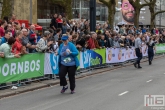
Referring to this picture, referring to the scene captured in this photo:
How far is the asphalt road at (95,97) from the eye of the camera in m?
9.49

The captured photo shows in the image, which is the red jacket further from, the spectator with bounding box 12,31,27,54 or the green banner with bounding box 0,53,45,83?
the green banner with bounding box 0,53,45,83

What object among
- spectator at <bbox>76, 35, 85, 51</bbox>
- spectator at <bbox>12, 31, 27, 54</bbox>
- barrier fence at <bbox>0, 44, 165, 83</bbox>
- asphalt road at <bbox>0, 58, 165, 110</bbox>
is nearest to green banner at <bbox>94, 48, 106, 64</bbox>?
barrier fence at <bbox>0, 44, 165, 83</bbox>

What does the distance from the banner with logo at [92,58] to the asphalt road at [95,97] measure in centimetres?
216

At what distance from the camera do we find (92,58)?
58.6ft

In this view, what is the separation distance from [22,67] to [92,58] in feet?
19.6

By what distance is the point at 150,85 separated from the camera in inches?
518

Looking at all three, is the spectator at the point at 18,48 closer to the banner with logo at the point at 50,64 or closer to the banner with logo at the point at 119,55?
the banner with logo at the point at 50,64

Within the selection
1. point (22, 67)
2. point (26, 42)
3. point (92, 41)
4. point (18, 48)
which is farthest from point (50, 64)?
point (92, 41)

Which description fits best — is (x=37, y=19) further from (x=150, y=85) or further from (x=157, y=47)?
(x=150, y=85)

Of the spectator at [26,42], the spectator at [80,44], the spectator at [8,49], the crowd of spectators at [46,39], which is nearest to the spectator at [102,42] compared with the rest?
the crowd of spectators at [46,39]

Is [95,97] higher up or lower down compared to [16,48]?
lower down

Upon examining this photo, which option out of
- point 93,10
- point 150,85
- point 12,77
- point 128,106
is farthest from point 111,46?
point 128,106

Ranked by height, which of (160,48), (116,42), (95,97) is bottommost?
(95,97)

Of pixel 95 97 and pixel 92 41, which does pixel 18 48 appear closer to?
pixel 95 97
